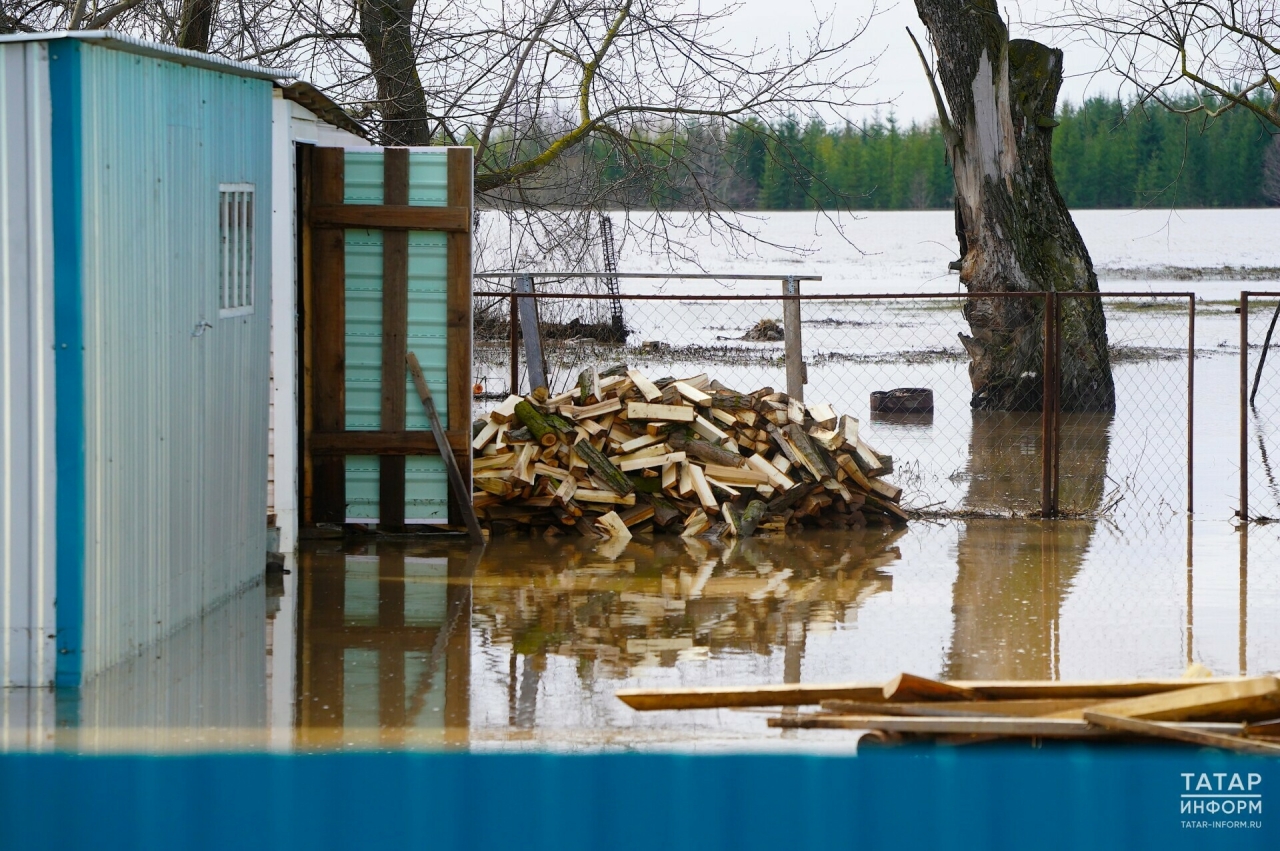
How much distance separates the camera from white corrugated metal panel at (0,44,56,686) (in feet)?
19.5

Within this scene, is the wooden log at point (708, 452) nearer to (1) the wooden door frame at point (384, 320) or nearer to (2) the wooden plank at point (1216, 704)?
(1) the wooden door frame at point (384, 320)

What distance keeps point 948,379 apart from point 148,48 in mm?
18329

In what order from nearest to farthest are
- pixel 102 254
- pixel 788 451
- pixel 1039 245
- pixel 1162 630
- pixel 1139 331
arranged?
pixel 102 254 → pixel 1162 630 → pixel 788 451 → pixel 1039 245 → pixel 1139 331

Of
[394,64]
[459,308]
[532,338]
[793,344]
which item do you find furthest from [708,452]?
[394,64]

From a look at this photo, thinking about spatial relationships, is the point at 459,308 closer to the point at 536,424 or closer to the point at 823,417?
the point at 536,424

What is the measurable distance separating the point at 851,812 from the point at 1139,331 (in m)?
30.2

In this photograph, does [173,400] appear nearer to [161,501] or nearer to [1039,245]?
[161,501]

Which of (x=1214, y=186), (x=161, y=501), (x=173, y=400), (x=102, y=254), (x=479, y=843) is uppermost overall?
(x=1214, y=186)

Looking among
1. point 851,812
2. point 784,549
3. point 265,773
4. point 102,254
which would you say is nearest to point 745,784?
point 851,812

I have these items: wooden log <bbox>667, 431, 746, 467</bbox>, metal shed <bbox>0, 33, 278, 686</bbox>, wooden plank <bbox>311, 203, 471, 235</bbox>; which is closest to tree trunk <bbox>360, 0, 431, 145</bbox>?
wooden plank <bbox>311, 203, 471, 235</bbox>

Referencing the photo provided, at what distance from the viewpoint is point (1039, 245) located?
58.9 ft

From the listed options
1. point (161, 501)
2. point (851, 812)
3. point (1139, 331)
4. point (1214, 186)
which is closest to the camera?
point (851, 812)

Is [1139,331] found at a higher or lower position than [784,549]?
higher

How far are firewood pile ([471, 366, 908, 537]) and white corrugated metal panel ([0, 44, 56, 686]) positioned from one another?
4.29 m
